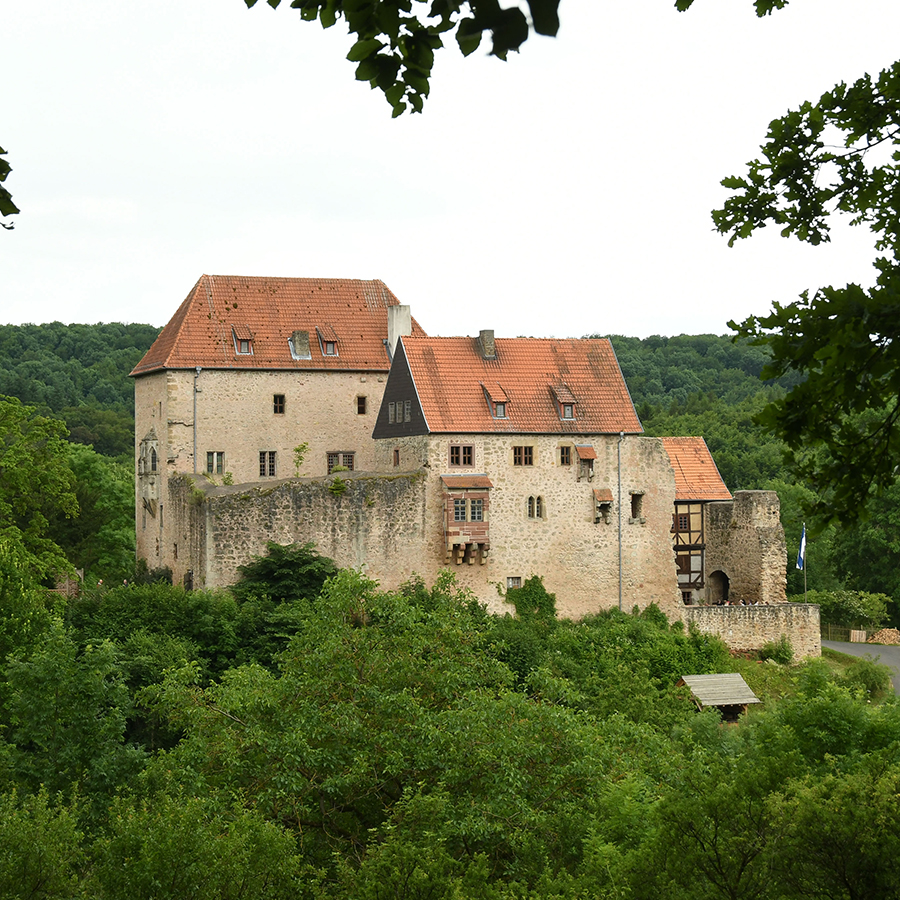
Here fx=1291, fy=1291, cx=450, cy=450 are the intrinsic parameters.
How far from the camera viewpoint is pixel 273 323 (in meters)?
40.0

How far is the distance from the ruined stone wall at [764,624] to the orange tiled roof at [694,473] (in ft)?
12.9

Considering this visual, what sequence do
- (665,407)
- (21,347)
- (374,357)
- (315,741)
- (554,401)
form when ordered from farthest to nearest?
(665,407)
(21,347)
(374,357)
(554,401)
(315,741)

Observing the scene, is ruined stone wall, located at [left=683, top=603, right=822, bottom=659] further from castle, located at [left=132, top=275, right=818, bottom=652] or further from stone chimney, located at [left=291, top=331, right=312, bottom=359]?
stone chimney, located at [left=291, top=331, right=312, bottom=359]

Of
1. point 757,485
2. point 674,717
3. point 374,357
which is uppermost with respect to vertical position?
point 374,357

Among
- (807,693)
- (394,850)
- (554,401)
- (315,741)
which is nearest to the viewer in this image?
(394,850)

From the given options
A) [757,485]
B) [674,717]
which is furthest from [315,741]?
[757,485]

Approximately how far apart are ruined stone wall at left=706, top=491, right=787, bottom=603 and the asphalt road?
403 centimetres

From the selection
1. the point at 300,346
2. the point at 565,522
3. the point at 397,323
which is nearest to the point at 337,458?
the point at 300,346

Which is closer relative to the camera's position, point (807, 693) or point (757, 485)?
point (807, 693)

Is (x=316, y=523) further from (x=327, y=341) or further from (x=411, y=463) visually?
(x=327, y=341)

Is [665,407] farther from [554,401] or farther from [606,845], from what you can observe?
[606,845]

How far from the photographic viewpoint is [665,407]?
101 m

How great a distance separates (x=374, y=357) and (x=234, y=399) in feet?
15.3

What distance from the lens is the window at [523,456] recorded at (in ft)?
118
